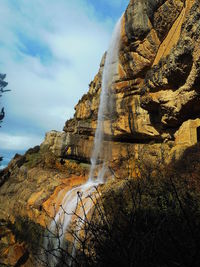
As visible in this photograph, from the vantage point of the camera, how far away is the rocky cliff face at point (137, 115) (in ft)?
39.5

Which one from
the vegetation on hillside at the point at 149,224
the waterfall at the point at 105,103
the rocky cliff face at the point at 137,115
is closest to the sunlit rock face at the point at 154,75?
the rocky cliff face at the point at 137,115

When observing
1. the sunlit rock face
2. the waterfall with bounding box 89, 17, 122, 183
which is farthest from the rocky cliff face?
the waterfall with bounding box 89, 17, 122, 183

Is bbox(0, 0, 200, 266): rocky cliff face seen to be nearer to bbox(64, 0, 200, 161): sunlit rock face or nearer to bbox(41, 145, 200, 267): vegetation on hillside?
bbox(64, 0, 200, 161): sunlit rock face

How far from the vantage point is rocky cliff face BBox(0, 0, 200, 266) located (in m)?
12.0

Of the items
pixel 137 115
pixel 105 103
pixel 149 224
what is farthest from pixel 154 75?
pixel 149 224

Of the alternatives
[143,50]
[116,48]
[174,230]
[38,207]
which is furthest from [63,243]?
[116,48]

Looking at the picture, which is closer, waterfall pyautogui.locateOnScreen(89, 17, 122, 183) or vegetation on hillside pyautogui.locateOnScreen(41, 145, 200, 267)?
vegetation on hillside pyautogui.locateOnScreen(41, 145, 200, 267)

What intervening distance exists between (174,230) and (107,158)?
59.6 ft

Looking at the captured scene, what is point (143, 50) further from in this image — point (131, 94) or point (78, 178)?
point (78, 178)

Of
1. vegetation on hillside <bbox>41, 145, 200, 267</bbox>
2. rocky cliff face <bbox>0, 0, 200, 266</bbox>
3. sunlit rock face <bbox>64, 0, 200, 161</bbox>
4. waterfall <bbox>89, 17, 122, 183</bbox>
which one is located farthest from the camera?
waterfall <bbox>89, 17, 122, 183</bbox>

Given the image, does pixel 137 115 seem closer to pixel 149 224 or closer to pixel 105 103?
pixel 105 103

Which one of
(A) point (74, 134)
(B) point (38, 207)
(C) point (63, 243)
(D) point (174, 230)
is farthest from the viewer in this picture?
(A) point (74, 134)

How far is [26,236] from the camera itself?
15883mm

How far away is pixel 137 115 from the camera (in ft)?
60.4
